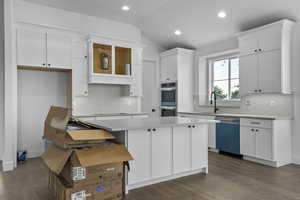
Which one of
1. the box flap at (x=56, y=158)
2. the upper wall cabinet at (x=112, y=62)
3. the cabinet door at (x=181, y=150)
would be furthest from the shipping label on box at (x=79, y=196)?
the upper wall cabinet at (x=112, y=62)

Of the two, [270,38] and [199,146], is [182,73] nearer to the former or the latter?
[270,38]

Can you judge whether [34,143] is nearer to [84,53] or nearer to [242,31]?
[84,53]

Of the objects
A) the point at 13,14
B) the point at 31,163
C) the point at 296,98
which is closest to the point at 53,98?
the point at 31,163


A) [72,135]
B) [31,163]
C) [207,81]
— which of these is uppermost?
[207,81]

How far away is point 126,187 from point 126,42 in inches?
131

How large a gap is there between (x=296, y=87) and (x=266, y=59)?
70 cm

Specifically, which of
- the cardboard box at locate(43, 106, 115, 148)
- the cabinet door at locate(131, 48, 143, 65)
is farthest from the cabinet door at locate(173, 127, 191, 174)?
the cabinet door at locate(131, 48, 143, 65)

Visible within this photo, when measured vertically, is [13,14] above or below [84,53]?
above

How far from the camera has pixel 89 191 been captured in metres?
2.23

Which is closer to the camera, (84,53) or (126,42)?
(84,53)

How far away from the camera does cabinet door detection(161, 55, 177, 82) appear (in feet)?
19.1

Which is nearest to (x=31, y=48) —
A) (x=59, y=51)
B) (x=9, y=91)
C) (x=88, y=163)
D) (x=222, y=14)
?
(x=59, y=51)

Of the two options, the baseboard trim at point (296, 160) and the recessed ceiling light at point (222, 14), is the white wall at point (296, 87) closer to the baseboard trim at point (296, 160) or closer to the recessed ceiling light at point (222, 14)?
the baseboard trim at point (296, 160)

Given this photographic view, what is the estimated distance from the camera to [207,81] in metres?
5.89
